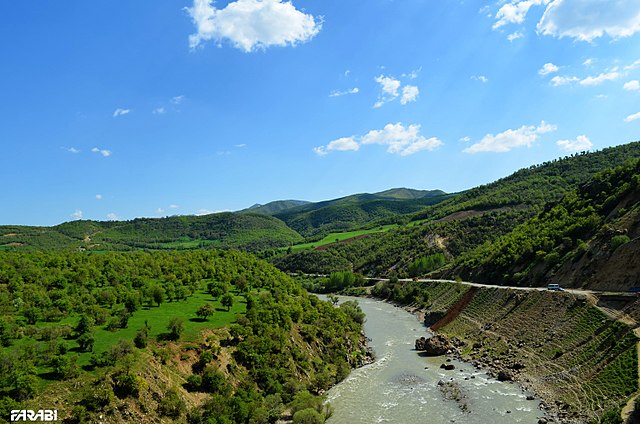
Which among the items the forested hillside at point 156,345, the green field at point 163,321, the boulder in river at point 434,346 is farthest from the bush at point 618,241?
the green field at point 163,321

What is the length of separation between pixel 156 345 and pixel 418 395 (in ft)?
91.1

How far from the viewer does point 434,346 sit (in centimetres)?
5981

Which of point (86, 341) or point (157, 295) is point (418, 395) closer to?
→ point (157, 295)

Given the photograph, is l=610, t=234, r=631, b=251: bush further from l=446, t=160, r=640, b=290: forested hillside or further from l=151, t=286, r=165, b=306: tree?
l=151, t=286, r=165, b=306: tree

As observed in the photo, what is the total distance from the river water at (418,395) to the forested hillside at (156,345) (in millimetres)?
2956

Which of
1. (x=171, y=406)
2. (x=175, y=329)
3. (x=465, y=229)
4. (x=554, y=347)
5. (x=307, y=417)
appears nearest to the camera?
(x=171, y=406)

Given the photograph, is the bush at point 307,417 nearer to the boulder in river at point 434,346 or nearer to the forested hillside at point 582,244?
the boulder in river at point 434,346

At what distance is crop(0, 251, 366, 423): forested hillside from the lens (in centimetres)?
3020

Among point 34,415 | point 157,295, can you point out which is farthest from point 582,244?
point 34,415

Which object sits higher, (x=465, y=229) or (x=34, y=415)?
(x=465, y=229)

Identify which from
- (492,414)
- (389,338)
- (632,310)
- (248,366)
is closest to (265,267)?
(389,338)

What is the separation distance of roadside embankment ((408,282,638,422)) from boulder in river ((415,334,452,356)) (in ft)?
7.09

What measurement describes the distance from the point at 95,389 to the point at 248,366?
15659mm

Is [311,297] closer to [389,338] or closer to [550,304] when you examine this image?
[389,338]
